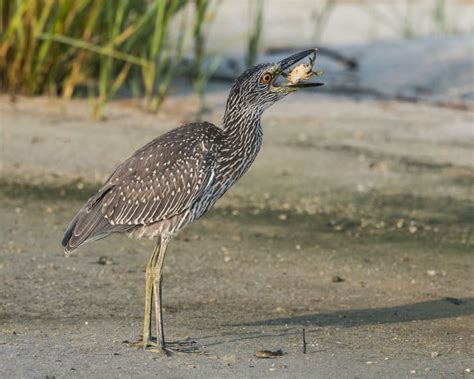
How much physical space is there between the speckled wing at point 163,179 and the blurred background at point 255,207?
0.59m

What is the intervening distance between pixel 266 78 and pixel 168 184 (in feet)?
2.52

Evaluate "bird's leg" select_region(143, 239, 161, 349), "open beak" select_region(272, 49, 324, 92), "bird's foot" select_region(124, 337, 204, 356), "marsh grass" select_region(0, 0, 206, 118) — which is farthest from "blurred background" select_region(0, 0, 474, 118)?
"bird's foot" select_region(124, 337, 204, 356)

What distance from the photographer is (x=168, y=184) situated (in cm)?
609

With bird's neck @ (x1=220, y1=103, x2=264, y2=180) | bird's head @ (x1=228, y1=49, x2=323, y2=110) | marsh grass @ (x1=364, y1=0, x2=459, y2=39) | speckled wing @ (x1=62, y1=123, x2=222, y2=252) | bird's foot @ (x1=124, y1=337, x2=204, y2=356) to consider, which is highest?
marsh grass @ (x1=364, y1=0, x2=459, y2=39)

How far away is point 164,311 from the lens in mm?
6496

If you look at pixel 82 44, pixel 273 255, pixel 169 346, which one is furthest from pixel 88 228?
pixel 82 44

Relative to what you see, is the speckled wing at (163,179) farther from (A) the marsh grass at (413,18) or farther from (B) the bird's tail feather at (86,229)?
(A) the marsh grass at (413,18)

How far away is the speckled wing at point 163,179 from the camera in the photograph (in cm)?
604

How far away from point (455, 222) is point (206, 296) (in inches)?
96.4

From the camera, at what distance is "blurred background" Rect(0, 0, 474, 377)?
5.96 m

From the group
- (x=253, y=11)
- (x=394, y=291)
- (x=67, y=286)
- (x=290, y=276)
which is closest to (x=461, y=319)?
(x=394, y=291)

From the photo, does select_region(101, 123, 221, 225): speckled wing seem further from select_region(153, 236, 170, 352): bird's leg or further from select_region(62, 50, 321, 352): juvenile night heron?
select_region(153, 236, 170, 352): bird's leg

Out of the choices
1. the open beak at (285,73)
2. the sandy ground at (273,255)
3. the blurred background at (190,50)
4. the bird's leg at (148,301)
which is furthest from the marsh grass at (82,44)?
the bird's leg at (148,301)

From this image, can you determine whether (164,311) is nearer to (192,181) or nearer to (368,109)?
(192,181)
